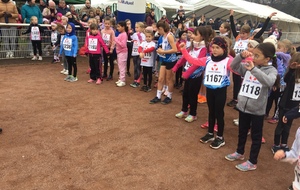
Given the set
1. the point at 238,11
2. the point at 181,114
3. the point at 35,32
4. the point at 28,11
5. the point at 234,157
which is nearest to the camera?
the point at 234,157

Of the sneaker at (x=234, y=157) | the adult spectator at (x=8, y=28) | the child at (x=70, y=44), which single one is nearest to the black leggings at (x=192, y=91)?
the sneaker at (x=234, y=157)

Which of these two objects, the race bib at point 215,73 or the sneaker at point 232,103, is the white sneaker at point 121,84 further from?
the race bib at point 215,73

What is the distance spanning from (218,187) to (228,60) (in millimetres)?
1956

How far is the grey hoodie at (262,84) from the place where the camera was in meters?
3.36

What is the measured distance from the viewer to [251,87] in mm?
3688

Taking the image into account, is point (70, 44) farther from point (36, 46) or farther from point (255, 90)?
point (255, 90)

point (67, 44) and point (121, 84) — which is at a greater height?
point (67, 44)

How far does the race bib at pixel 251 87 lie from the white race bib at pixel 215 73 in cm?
53

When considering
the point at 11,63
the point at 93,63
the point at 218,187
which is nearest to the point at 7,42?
the point at 11,63

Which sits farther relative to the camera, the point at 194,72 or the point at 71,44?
the point at 71,44

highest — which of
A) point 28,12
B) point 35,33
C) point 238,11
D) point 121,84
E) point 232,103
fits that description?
point 238,11

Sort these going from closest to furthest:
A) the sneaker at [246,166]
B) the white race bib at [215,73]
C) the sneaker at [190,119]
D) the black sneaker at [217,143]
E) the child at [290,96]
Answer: the sneaker at [246,166]
the child at [290,96]
the white race bib at [215,73]
the black sneaker at [217,143]
the sneaker at [190,119]

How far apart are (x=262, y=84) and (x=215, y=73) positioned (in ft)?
2.98

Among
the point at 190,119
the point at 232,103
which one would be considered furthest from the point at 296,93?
the point at 232,103
